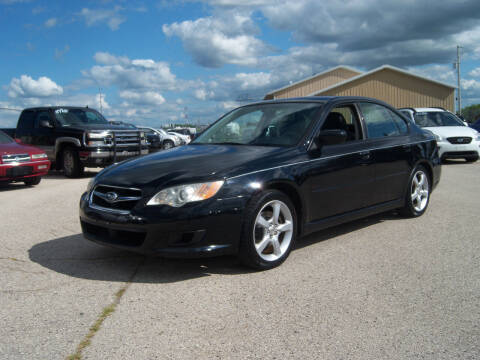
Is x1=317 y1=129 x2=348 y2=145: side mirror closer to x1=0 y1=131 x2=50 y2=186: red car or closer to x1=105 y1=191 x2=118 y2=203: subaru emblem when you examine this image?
x1=105 y1=191 x2=118 y2=203: subaru emblem

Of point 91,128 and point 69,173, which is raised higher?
point 91,128

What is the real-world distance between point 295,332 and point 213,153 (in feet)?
6.86

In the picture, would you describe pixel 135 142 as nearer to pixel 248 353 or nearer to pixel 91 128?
pixel 91 128

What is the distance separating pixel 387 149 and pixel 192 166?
2601 mm

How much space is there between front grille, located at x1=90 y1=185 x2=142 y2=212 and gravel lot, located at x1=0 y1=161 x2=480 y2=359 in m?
0.60

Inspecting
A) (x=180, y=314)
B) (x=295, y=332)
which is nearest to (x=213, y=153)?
(x=180, y=314)

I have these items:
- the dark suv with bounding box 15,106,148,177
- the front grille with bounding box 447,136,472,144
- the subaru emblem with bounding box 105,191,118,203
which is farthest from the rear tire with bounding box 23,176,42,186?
the front grille with bounding box 447,136,472,144

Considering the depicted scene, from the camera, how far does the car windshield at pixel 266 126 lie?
4.86m

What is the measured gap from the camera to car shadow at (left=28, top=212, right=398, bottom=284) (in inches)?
164

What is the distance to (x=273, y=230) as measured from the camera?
4.29m

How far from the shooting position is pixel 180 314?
10.8 feet

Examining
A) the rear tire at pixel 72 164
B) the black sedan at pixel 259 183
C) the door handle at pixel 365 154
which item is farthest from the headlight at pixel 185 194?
the rear tire at pixel 72 164

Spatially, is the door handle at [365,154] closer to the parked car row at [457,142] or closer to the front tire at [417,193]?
the front tire at [417,193]

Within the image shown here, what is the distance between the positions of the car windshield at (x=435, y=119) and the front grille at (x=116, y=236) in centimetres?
1301
